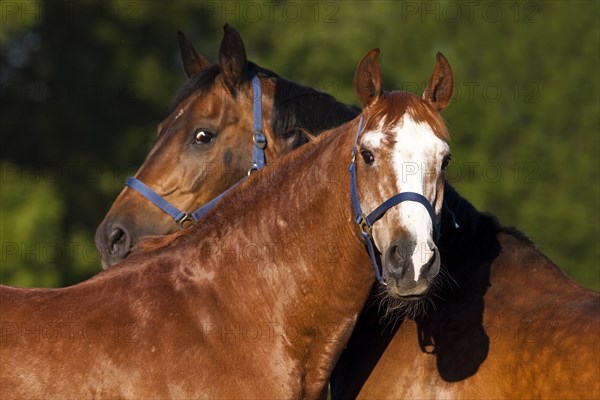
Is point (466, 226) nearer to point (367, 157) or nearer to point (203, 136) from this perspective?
point (367, 157)

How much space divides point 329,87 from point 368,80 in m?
15.5

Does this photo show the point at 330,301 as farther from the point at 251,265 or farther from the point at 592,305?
the point at 592,305

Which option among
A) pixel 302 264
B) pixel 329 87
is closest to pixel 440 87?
pixel 302 264

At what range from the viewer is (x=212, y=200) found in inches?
240

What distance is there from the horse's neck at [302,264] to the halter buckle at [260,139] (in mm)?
1548

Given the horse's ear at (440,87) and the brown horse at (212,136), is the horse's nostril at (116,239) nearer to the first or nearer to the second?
the brown horse at (212,136)

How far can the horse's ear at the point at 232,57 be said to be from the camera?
6297 millimetres

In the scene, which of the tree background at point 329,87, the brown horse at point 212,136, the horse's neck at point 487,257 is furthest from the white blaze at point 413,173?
the tree background at point 329,87

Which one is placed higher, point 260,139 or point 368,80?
point 368,80

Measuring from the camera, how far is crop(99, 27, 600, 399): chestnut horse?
436 cm

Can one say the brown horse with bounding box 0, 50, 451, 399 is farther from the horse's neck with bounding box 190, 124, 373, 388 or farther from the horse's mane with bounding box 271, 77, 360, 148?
the horse's mane with bounding box 271, 77, 360, 148

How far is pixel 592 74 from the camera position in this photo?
88.4 ft

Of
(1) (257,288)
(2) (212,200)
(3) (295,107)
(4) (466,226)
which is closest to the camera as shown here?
(1) (257,288)

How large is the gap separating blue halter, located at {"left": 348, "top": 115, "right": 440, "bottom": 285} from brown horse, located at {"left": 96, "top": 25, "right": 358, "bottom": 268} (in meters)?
1.56
